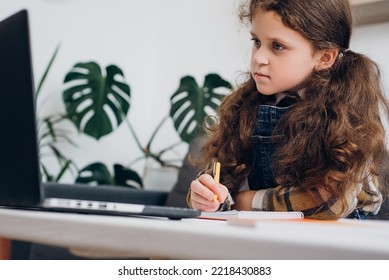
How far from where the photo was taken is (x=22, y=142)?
49cm

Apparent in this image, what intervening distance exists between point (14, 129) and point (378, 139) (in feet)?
2.30

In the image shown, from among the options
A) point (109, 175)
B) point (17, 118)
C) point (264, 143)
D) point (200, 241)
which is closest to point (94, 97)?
point (109, 175)

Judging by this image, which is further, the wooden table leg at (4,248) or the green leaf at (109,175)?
the green leaf at (109,175)

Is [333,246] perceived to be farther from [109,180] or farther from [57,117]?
[57,117]

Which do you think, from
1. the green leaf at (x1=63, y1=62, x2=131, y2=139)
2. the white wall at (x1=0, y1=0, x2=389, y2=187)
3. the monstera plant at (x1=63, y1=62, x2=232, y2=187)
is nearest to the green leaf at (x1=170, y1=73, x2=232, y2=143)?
the monstera plant at (x1=63, y1=62, x2=232, y2=187)

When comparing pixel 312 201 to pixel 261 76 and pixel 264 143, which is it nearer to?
pixel 264 143

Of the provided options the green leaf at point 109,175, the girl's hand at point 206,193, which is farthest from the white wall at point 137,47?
the girl's hand at point 206,193

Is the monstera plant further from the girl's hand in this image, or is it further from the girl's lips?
the girl's hand

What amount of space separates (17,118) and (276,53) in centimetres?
60

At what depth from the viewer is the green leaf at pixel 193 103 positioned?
204cm

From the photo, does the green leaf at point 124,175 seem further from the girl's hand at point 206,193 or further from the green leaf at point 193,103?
the girl's hand at point 206,193

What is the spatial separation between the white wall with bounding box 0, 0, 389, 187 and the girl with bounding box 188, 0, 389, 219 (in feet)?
3.45

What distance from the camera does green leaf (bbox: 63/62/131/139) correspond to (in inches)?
80.7

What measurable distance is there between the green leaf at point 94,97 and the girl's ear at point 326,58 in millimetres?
1199
